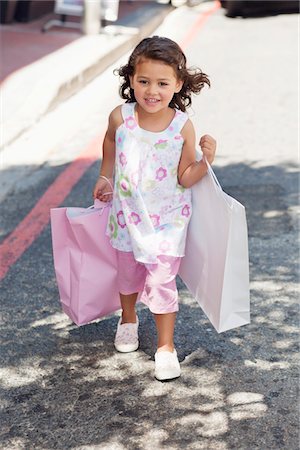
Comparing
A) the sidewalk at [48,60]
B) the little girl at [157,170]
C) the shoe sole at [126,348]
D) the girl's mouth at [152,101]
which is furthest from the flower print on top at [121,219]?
the sidewalk at [48,60]

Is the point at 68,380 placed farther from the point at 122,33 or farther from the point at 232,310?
the point at 122,33

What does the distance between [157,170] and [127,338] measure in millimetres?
796

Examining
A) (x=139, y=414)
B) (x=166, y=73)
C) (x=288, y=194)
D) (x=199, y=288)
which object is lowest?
(x=288, y=194)

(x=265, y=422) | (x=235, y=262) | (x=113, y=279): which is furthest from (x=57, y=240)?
(x=265, y=422)

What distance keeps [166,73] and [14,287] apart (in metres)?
1.65

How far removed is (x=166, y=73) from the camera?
3430 millimetres

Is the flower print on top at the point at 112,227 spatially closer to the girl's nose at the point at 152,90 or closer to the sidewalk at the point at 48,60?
the girl's nose at the point at 152,90

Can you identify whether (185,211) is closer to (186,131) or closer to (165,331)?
(186,131)

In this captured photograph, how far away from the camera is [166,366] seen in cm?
365

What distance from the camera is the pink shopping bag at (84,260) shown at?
3781mm

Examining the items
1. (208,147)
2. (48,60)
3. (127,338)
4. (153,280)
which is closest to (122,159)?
(208,147)

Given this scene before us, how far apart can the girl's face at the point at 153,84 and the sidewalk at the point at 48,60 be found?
3972mm

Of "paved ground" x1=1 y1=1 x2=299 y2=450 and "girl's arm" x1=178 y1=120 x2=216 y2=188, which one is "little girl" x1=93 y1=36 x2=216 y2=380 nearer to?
"girl's arm" x1=178 y1=120 x2=216 y2=188

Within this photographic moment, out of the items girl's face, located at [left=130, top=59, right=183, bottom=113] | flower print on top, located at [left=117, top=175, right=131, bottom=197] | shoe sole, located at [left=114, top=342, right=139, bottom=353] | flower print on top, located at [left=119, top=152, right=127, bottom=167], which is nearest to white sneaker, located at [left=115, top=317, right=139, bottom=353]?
shoe sole, located at [left=114, top=342, right=139, bottom=353]
